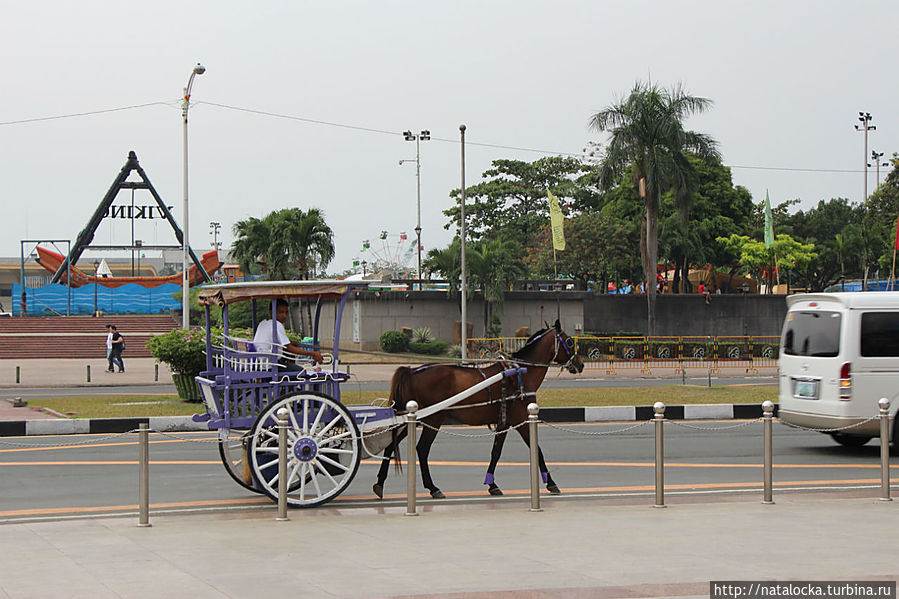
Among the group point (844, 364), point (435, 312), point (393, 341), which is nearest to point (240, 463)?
point (844, 364)

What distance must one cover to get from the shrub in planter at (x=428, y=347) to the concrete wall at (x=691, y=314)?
27.6 feet

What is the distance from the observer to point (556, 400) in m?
22.6

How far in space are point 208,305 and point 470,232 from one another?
60.6m

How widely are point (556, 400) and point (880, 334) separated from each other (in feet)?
29.8

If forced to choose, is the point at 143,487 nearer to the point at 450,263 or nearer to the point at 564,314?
the point at 450,263

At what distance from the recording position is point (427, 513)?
10.2m

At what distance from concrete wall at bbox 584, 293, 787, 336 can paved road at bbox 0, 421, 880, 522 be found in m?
31.5

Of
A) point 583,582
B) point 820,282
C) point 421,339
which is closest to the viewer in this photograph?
point 583,582

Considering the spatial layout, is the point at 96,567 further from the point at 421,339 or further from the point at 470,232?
the point at 470,232

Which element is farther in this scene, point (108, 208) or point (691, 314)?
point (108, 208)

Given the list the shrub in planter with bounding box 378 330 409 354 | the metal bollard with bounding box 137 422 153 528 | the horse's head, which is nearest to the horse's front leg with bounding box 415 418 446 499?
the horse's head

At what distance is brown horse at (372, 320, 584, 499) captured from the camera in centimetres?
1116

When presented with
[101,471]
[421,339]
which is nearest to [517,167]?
[421,339]

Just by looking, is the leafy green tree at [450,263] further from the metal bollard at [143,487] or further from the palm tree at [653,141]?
the metal bollard at [143,487]
